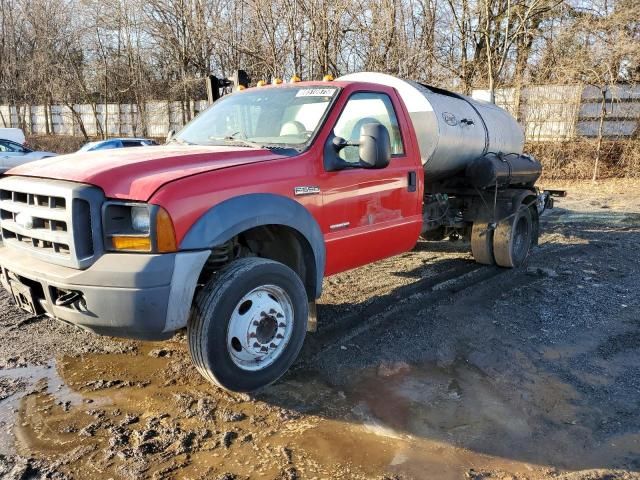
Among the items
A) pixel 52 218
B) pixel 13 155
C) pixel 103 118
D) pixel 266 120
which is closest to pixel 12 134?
pixel 13 155

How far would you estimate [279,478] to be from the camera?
270cm

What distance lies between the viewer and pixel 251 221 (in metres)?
3.35

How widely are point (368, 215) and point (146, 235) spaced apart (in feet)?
Answer: 6.74

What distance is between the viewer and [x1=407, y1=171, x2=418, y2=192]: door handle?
4848 mm

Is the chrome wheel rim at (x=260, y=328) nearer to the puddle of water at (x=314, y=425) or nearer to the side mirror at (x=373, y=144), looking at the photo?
the puddle of water at (x=314, y=425)

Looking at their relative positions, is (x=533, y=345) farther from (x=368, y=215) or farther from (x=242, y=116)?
(x=242, y=116)

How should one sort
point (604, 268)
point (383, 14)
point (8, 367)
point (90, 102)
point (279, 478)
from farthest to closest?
point (90, 102) → point (383, 14) → point (604, 268) → point (8, 367) → point (279, 478)

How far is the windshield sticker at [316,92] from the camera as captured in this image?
4.28 m

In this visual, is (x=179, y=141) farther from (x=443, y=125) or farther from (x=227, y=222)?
(x=443, y=125)

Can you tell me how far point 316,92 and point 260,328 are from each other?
2065 millimetres

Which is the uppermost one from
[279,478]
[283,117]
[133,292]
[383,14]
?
[383,14]

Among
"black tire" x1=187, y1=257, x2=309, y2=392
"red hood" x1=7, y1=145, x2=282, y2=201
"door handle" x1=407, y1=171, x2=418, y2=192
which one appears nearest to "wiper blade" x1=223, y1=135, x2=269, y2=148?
"red hood" x1=7, y1=145, x2=282, y2=201

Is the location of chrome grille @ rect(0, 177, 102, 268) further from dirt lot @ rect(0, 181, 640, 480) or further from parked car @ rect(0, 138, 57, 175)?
parked car @ rect(0, 138, 57, 175)

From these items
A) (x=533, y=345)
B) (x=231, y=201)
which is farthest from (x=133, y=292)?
(x=533, y=345)
